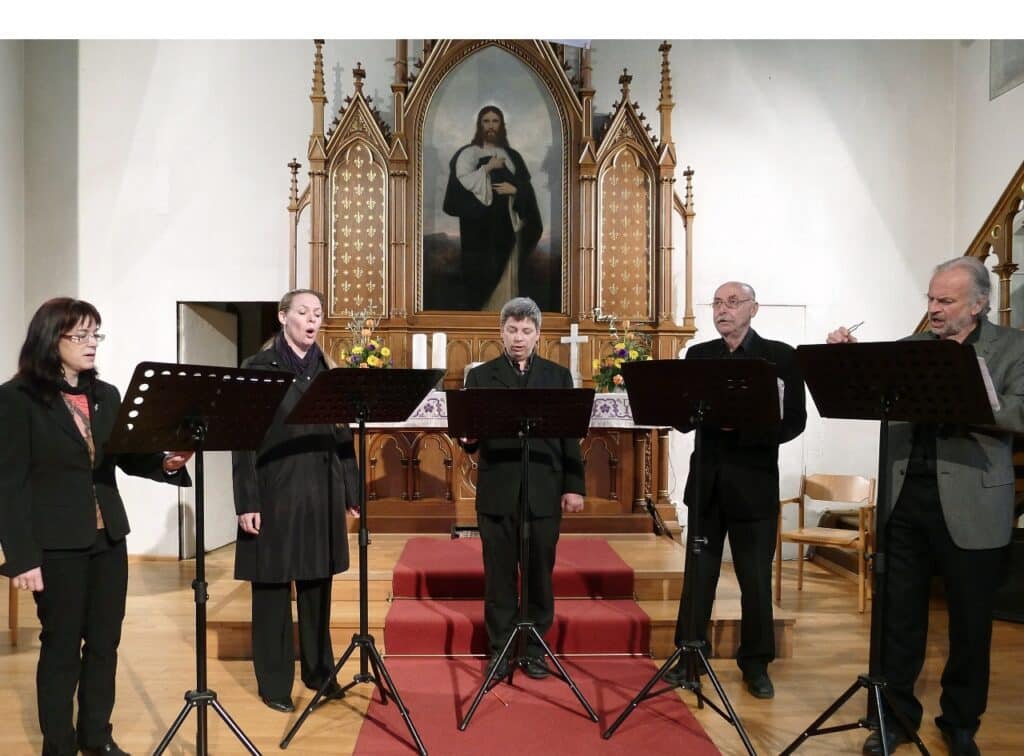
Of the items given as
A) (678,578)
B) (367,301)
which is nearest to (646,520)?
(678,578)

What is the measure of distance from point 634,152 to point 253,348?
434cm

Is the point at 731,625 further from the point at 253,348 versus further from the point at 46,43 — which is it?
the point at 46,43

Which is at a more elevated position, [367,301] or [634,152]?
[634,152]

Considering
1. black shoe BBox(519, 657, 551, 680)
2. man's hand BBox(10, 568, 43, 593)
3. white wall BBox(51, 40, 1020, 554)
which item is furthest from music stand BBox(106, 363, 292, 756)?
white wall BBox(51, 40, 1020, 554)

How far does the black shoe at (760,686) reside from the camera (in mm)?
3805

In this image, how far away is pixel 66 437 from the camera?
9.05 ft

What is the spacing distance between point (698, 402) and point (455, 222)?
14.1 feet

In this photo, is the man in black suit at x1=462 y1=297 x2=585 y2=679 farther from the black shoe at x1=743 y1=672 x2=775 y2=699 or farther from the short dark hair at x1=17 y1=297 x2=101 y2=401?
the short dark hair at x1=17 y1=297 x2=101 y2=401

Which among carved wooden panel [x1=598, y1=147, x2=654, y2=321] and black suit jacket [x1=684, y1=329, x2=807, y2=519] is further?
Result: carved wooden panel [x1=598, y1=147, x2=654, y2=321]

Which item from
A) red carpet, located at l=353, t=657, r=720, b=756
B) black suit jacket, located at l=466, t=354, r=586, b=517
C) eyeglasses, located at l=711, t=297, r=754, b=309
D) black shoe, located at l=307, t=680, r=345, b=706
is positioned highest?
eyeglasses, located at l=711, t=297, r=754, b=309

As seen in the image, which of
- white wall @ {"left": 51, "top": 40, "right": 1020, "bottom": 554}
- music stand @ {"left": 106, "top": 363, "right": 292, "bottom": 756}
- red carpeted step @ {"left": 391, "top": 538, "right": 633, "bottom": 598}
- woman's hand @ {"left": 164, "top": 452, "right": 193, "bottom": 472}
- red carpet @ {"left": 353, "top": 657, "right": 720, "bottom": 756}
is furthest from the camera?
white wall @ {"left": 51, "top": 40, "right": 1020, "bottom": 554}

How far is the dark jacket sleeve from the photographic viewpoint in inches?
103

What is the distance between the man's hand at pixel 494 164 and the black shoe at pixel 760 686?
4.74 metres

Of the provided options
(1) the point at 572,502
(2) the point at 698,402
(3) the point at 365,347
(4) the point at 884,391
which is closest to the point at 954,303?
(4) the point at 884,391
